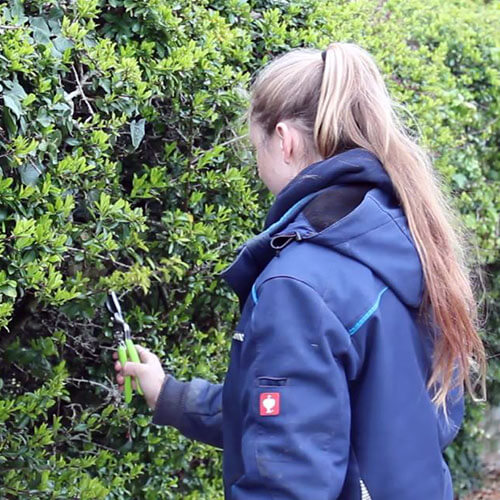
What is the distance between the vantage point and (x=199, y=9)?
9.69 feet

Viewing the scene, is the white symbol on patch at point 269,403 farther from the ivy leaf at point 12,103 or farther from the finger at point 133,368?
the ivy leaf at point 12,103

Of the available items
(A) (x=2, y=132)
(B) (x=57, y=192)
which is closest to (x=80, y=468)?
(B) (x=57, y=192)

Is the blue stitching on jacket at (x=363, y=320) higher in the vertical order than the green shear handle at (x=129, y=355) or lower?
higher

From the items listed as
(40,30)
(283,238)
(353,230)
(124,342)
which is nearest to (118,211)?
(124,342)

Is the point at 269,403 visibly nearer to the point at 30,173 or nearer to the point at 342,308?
the point at 342,308

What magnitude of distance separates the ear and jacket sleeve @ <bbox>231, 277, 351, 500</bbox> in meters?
0.44

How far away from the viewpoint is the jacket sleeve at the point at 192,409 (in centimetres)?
262

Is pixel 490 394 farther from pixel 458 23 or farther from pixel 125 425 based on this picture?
pixel 125 425

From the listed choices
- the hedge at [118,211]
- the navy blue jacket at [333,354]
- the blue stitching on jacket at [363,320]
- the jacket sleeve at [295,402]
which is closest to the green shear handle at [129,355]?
the hedge at [118,211]

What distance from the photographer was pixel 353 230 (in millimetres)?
2078

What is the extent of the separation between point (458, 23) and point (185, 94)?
3.03m

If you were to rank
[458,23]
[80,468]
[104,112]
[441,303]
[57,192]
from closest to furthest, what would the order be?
[441,303] < [57,192] < [104,112] < [80,468] < [458,23]

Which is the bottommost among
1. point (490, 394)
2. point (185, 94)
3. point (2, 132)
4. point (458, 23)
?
point (490, 394)

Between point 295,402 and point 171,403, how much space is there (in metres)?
0.82
